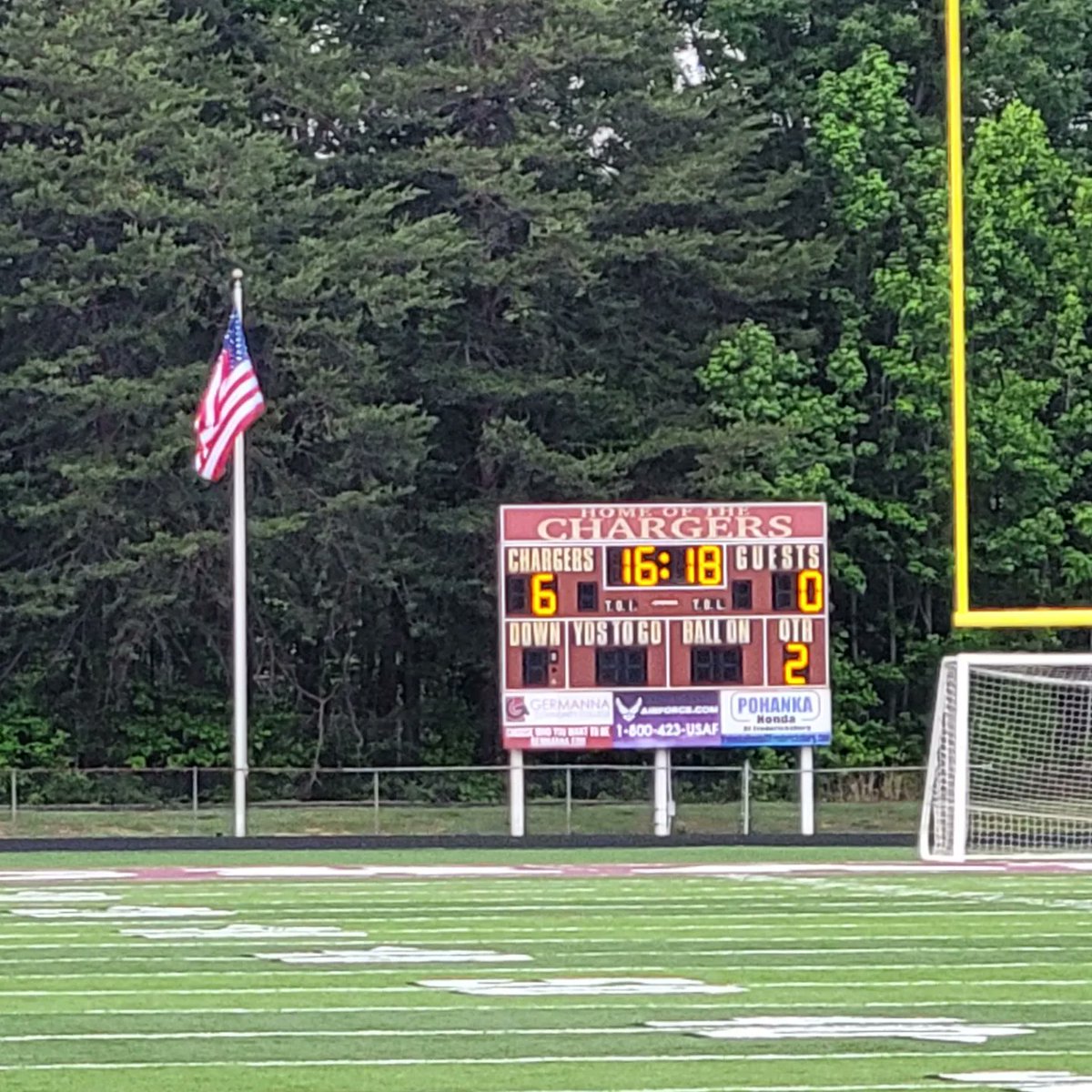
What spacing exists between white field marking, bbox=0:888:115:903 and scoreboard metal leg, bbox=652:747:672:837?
9034 millimetres

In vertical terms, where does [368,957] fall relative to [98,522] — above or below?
below

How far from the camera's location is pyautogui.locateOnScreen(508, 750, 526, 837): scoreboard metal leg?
27688 millimetres

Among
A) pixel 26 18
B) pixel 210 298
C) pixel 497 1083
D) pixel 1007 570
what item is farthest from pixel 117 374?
pixel 497 1083

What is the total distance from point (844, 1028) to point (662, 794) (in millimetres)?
17613

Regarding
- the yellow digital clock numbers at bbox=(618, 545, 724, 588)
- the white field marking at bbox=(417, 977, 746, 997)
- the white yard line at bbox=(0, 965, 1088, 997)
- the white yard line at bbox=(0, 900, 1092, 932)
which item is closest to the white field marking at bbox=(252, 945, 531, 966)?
the white yard line at bbox=(0, 965, 1088, 997)

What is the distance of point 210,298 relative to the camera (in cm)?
3666

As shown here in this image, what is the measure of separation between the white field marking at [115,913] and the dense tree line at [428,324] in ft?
55.5

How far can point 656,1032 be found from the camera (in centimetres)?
1029

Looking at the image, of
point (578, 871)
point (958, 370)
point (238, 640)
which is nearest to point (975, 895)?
point (958, 370)

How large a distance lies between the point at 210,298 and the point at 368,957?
23789mm

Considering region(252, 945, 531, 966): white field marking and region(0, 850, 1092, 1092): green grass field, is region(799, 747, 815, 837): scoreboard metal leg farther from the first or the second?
region(252, 945, 531, 966): white field marking

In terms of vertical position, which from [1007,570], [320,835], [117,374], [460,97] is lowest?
[320,835]

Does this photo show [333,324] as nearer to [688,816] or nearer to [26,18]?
[26,18]

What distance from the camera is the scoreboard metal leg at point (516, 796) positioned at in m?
27.7
